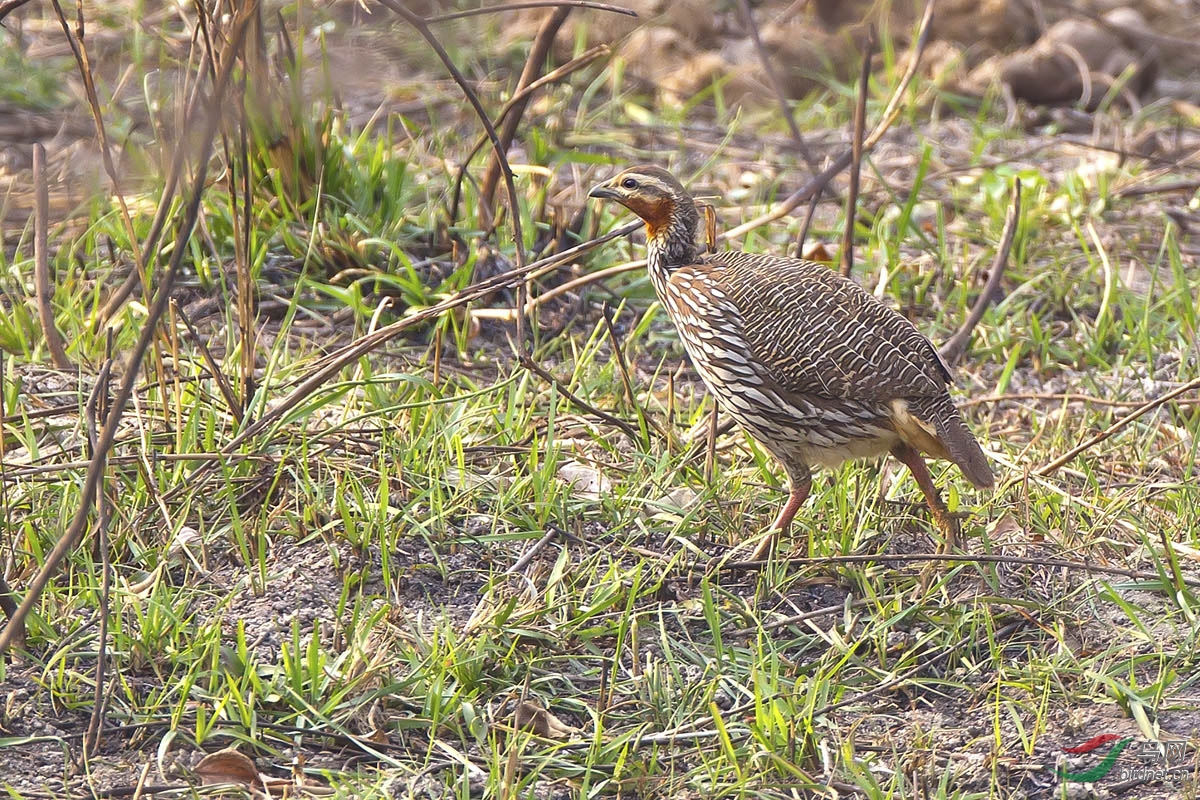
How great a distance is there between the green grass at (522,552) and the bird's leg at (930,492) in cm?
9

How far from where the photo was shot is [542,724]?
9.99ft

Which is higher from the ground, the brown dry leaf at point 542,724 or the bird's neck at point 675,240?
the bird's neck at point 675,240

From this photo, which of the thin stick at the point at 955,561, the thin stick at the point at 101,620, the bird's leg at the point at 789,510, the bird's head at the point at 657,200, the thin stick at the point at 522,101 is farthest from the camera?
the thin stick at the point at 522,101

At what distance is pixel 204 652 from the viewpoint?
3117 millimetres

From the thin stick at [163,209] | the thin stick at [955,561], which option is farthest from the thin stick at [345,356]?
the thin stick at [955,561]

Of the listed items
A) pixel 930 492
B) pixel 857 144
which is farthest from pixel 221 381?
pixel 857 144

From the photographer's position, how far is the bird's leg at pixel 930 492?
377 centimetres

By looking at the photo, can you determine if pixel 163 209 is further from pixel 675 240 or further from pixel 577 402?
pixel 675 240

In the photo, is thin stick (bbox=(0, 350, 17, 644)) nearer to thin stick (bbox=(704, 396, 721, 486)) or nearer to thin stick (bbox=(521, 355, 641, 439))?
thin stick (bbox=(521, 355, 641, 439))

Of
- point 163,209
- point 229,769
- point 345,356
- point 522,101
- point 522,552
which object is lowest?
point 522,552

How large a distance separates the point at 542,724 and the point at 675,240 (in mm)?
1753

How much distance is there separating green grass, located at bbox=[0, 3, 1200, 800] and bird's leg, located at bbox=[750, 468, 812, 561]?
0.08 meters

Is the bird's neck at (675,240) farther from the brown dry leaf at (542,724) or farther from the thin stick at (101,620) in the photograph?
the thin stick at (101,620)

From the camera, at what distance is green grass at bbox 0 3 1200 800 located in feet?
9.75
